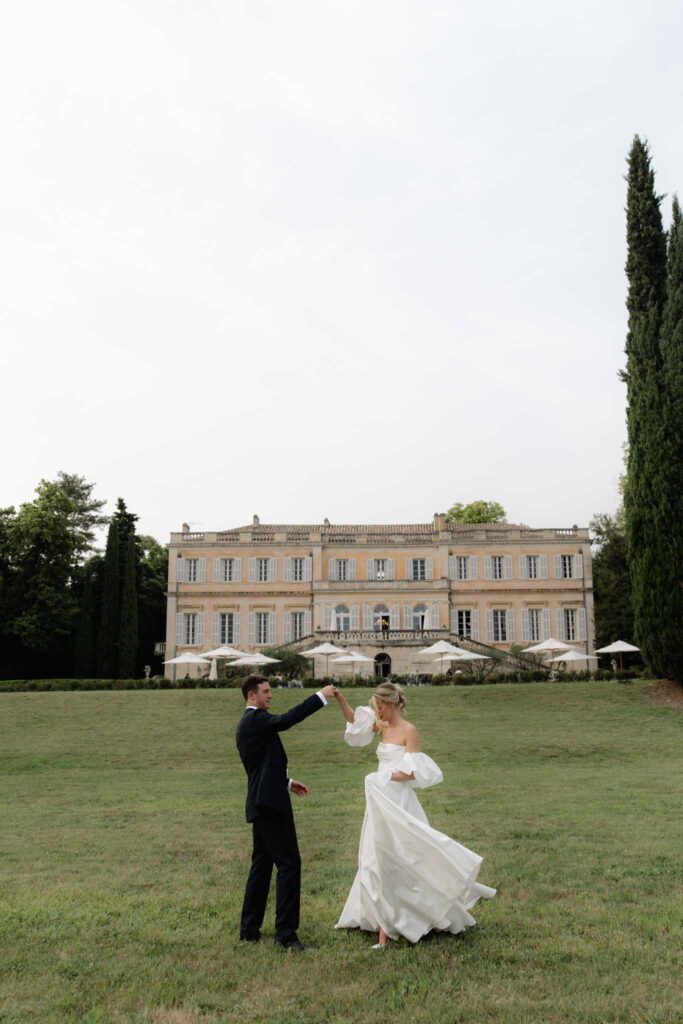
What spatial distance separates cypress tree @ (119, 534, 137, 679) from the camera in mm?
43000

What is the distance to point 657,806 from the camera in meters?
10.4

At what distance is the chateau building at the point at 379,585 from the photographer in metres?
44.0

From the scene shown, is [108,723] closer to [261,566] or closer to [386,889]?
[386,889]

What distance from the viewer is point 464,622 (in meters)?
44.4

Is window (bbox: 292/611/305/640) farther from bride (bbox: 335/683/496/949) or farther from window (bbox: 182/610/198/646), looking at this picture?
bride (bbox: 335/683/496/949)

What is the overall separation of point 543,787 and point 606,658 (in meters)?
33.7

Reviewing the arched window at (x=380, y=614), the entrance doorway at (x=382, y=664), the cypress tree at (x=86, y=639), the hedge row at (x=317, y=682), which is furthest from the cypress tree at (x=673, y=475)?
the cypress tree at (x=86, y=639)

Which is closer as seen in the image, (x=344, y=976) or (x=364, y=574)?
(x=344, y=976)

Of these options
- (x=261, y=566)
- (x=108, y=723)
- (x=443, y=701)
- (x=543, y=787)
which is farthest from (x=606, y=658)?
(x=543, y=787)

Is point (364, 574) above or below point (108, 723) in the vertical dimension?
above

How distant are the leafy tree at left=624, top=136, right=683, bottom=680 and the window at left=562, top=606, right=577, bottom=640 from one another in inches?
803

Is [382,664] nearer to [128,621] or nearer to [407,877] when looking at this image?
[128,621]

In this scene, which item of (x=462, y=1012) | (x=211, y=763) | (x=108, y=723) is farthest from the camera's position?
(x=108, y=723)

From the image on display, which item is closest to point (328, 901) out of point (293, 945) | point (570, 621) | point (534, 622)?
point (293, 945)
